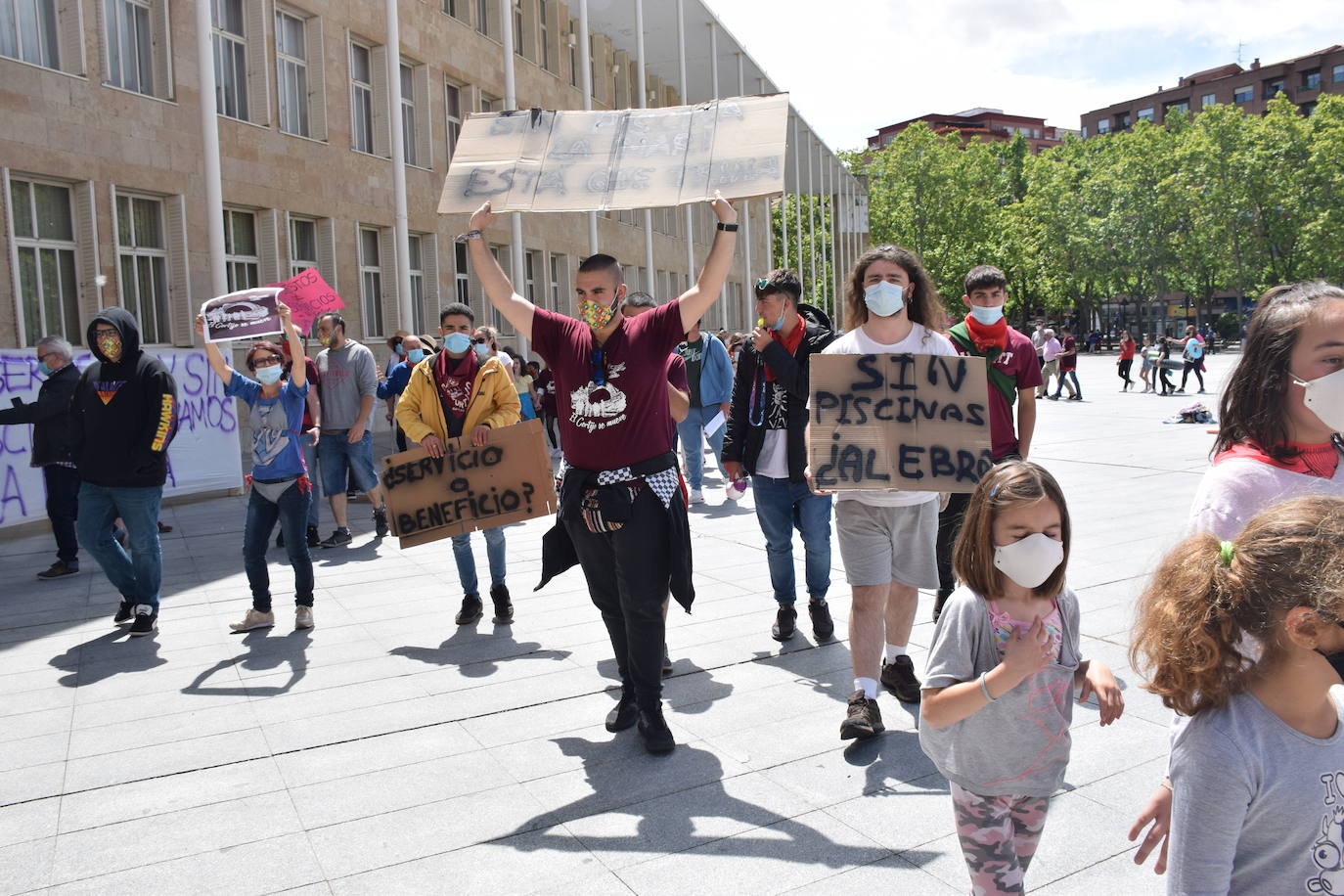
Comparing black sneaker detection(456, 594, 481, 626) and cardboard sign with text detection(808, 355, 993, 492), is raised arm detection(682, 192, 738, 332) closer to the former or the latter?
cardboard sign with text detection(808, 355, 993, 492)

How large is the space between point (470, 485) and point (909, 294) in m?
2.81

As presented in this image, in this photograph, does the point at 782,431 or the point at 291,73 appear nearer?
the point at 782,431

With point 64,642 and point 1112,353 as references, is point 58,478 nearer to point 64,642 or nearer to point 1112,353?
point 64,642

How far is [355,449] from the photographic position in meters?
10.3

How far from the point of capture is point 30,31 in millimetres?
13492

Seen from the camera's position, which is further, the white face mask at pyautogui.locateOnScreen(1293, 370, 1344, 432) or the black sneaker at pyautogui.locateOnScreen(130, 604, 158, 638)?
the black sneaker at pyautogui.locateOnScreen(130, 604, 158, 638)

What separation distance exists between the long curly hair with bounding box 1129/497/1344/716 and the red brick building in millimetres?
152946

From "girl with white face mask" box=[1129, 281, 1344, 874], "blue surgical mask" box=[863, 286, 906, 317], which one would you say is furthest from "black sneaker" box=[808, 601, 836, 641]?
"girl with white face mask" box=[1129, 281, 1344, 874]

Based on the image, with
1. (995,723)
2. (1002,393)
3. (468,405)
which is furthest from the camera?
(468,405)

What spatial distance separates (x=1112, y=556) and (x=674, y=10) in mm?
24481

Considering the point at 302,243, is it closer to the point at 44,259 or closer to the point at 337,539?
the point at 44,259

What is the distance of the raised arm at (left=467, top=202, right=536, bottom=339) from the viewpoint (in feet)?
15.0

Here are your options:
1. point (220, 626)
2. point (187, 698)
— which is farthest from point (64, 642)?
point (187, 698)

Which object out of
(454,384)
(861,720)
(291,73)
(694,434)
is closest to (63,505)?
(454,384)
